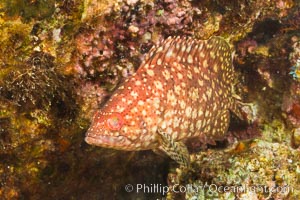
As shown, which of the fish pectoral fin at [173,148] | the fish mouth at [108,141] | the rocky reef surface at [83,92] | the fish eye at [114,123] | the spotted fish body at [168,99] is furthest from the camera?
the fish pectoral fin at [173,148]

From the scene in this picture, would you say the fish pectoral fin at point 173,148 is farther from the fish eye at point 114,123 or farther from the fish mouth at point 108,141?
the fish eye at point 114,123

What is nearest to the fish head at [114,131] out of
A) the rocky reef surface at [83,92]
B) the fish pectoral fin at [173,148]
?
the fish pectoral fin at [173,148]

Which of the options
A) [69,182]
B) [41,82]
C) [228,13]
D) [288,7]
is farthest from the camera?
[288,7]

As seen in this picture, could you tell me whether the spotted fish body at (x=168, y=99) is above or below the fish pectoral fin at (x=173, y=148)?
above

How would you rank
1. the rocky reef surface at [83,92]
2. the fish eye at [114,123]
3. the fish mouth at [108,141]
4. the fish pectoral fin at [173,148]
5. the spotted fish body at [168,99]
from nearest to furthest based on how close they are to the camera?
the fish mouth at [108,141] → the fish eye at [114,123] → the spotted fish body at [168,99] → the rocky reef surface at [83,92] → the fish pectoral fin at [173,148]

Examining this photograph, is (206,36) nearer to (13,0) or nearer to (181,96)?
(181,96)

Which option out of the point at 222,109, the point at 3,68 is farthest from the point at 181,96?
the point at 3,68

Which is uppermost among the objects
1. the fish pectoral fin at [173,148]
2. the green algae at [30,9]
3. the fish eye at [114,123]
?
the green algae at [30,9]

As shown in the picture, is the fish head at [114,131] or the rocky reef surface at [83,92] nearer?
the fish head at [114,131]
